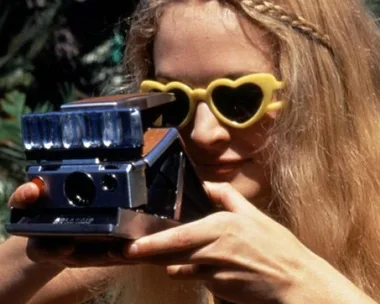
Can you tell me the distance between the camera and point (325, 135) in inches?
56.9

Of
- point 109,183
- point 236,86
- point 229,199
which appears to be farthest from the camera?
point 236,86

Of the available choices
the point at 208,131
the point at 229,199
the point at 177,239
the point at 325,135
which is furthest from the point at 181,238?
the point at 325,135

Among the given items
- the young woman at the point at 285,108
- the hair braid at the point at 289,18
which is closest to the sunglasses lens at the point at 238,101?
the young woman at the point at 285,108

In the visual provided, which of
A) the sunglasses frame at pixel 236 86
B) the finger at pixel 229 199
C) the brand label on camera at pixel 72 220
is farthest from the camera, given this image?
the sunglasses frame at pixel 236 86

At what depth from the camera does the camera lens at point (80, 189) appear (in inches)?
43.9

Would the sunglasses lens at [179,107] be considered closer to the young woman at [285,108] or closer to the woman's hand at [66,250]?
the young woman at [285,108]

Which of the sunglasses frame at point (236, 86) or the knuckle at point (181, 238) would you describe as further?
the sunglasses frame at point (236, 86)

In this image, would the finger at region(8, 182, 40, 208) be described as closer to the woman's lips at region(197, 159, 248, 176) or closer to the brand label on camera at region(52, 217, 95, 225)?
the brand label on camera at region(52, 217, 95, 225)

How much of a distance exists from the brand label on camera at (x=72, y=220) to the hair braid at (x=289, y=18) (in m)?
0.44

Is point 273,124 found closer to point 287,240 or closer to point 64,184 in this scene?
point 287,240

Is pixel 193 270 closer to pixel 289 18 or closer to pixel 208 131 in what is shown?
pixel 208 131

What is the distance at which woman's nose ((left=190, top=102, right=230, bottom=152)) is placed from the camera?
136cm

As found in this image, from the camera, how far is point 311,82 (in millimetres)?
1419

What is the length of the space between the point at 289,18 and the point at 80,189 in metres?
0.44
